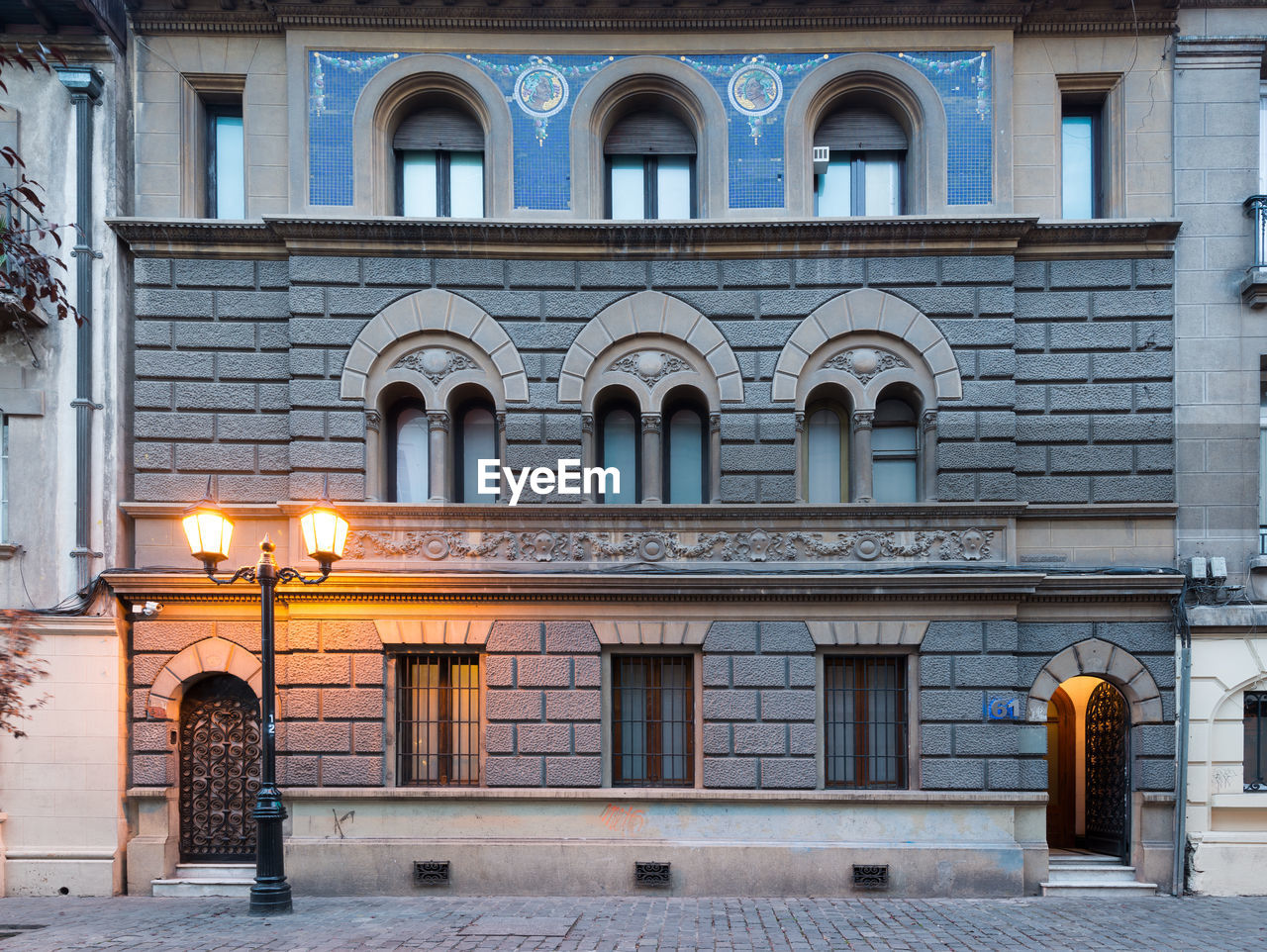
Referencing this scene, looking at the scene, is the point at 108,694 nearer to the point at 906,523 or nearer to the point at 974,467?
the point at 906,523

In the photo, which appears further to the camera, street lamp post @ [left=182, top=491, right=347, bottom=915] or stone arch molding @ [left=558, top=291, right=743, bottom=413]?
stone arch molding @ [left=558, top=291, right=743, bottom=413]

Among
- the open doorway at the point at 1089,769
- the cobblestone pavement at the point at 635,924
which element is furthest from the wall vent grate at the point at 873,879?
the open doorway at the point at 1089,769

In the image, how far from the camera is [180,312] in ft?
42.5

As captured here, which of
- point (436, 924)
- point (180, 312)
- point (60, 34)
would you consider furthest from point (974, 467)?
point (60, 34)

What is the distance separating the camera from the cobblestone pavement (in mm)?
9992

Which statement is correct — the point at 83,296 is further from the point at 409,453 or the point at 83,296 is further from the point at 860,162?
the point at 860,162

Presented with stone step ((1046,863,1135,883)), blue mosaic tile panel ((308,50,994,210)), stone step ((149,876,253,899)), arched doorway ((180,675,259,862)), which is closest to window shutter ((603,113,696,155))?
blue mosaic tile panel ((308,50,994,210))

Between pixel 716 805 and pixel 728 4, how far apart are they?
12.0m

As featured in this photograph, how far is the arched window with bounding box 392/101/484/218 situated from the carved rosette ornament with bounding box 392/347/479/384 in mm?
2290

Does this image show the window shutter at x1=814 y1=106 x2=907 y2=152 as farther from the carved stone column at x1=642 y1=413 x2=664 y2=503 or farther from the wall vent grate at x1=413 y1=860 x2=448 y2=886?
the wall vent grate at x1=413 y1=860 x2=448 y2=886

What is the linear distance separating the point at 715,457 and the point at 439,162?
6442mm

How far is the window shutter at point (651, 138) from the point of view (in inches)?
529

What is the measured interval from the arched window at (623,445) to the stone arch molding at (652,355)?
580mm

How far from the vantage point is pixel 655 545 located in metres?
12.5
